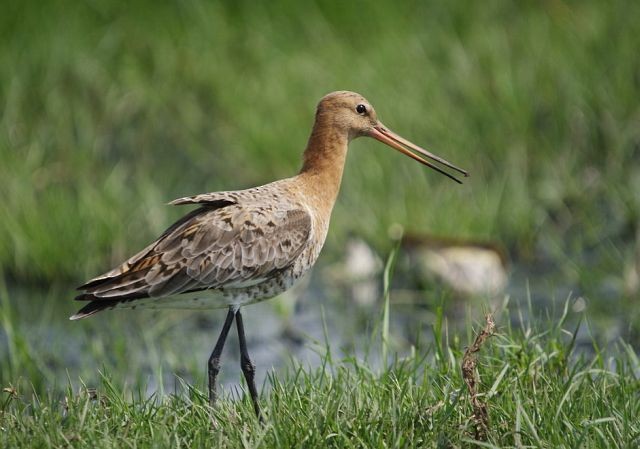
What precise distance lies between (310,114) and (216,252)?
4.42 m

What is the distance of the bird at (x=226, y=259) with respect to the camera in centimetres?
562

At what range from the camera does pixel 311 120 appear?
998cm

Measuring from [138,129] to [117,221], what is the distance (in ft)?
5.96

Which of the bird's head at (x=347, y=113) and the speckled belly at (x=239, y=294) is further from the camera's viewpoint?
the bird's head at (x=347, y=113)

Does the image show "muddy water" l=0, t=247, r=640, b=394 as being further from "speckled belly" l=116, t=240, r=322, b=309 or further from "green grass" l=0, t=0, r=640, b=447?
"speckled belly" l=116, t=240, r=322, b=309

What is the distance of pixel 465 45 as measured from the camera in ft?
34.4

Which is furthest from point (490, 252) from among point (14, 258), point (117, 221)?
point (14, 258)

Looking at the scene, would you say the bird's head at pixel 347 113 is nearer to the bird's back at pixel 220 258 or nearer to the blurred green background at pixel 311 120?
the bird's back at pixel 220 258

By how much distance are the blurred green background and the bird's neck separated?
210cm

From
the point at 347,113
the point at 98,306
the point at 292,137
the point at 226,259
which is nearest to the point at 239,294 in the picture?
the point at 226,259

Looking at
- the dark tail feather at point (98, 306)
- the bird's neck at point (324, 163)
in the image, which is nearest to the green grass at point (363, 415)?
the dark tail feather at point (98, 306)

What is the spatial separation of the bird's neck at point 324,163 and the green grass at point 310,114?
2289mm

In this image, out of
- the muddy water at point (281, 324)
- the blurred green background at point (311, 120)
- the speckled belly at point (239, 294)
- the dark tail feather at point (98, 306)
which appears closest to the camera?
the dark tail feather at point (98, 306)

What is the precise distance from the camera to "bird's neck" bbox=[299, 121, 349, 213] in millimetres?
6242
